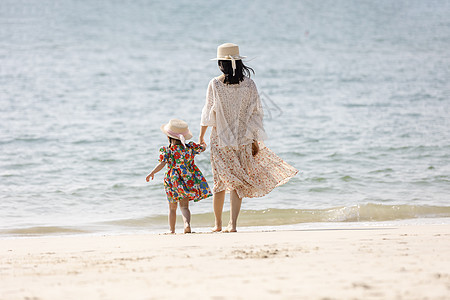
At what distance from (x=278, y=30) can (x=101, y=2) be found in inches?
436

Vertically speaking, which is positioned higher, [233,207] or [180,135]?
[180,135]

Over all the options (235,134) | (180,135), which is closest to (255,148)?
(235,134)

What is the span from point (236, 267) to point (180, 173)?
5.86ft

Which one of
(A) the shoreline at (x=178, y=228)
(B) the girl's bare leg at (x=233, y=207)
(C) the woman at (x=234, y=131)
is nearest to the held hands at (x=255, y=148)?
(C) the woman at (x=234, y=131)

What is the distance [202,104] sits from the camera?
580 inches

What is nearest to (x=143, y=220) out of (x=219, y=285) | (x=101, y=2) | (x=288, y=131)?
(x=219, y=285)

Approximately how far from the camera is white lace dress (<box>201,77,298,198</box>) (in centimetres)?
479

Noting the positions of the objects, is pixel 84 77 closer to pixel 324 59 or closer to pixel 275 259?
pixel 324 59

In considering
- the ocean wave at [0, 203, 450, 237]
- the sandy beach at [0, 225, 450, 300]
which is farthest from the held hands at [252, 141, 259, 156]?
the ocean wave at [0, 203, 450, 237]

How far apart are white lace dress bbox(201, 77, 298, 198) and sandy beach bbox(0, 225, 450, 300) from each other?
49 centimetres

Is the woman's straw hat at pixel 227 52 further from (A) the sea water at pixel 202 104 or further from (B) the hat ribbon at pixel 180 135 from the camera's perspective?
(A) the sea water at pixel 202 104

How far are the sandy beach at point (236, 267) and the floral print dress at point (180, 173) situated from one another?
472 millimetres

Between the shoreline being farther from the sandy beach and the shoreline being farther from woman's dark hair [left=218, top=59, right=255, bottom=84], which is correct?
woman's dark hair [left=218, top=59, right=255, bottom=84]

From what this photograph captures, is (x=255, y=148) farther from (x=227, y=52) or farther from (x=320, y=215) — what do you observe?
(x=320, y=215)
